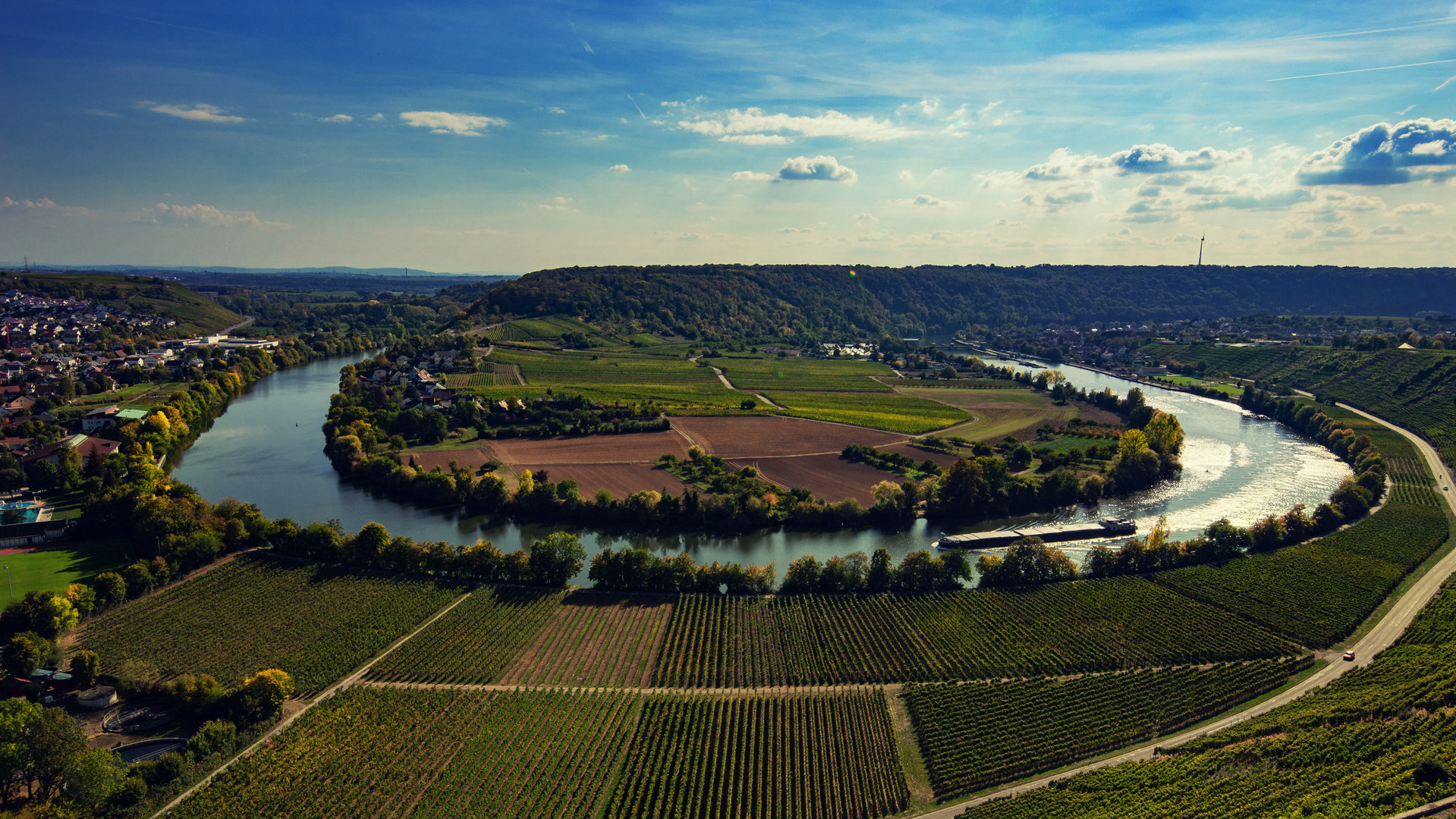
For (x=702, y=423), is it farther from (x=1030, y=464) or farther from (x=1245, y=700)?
(x=1245, y=700)

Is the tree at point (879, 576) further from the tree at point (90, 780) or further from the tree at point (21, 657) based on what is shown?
the tree at point (21, 657)

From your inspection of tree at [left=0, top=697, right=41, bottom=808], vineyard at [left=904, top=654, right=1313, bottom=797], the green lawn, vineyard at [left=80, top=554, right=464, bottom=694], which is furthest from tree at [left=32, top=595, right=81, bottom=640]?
vineyard at [left=904, top=654, right=1313, bottom=797]

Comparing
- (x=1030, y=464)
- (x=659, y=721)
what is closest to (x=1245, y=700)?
(x=659, y=721)

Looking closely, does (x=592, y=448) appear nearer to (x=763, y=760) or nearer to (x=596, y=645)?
(x=596, y=645)

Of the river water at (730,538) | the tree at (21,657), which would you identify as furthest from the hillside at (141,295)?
the tree at (21,657)

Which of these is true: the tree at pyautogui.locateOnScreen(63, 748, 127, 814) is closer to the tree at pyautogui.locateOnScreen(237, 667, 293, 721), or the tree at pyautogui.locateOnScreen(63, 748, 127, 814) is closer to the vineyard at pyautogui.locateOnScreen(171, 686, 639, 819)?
the vineyard at pyautogui.locateOnScreen(171, 686, 639, 819)
